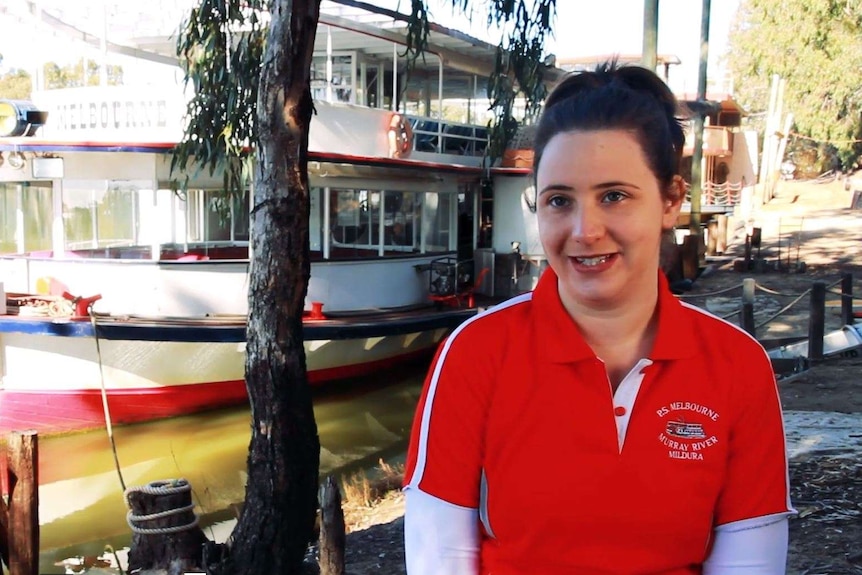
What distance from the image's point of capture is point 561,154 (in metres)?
1.61

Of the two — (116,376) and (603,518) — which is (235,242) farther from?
(603,518)

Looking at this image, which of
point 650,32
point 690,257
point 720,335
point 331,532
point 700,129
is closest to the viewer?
point 720,335

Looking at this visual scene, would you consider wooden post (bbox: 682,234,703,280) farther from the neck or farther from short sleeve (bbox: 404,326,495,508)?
short sleeve (bbox: 404,326,495,508)

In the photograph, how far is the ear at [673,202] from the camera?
1.70m

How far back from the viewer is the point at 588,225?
1.59m

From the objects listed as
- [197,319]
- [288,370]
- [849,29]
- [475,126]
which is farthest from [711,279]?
[288,370]

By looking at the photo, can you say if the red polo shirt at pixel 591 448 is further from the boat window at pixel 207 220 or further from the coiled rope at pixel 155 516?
the boat window at pixel 207 220

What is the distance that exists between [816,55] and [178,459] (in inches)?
837

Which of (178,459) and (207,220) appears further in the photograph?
(207,220)

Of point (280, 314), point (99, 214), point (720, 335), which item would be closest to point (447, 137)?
point (99, 214)

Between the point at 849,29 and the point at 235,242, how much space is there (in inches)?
711

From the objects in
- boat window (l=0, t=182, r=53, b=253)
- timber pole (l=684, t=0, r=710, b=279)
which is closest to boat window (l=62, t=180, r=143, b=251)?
boat window (l=0, t=182, r=53, b=253)

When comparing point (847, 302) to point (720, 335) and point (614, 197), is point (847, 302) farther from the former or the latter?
point (614, 197)

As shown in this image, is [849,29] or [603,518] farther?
[849,29]
